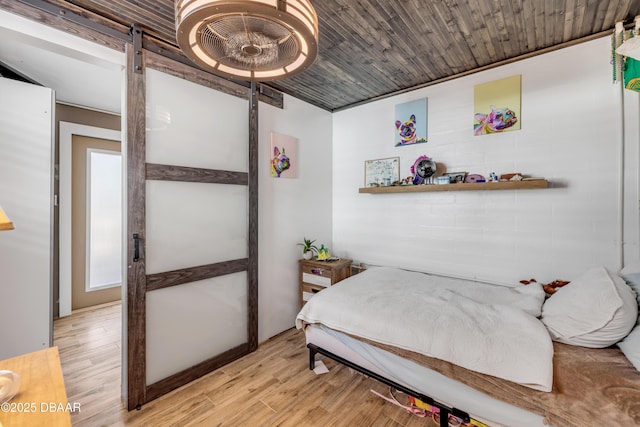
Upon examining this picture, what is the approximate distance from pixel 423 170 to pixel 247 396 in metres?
2.61

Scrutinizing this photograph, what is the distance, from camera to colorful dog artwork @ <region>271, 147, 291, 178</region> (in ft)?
9.84

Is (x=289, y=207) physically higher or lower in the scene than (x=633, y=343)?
higher

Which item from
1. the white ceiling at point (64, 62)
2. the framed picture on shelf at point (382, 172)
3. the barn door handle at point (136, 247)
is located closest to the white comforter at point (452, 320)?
the framed picture on shelf at point (382, 172)

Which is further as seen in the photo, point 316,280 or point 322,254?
point 322,254

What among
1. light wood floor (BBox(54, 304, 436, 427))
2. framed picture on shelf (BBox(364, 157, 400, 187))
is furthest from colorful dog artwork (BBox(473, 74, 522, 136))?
light wood floor (BBox(54, 304, 436, 427))

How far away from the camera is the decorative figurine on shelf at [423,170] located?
2900 mm

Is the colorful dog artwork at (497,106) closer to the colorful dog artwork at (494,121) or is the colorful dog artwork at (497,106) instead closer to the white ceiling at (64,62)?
the colorful dog artwork at (494,121)

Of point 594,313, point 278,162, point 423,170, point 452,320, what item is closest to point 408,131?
point 423,170

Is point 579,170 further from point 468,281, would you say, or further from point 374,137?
point 374,137

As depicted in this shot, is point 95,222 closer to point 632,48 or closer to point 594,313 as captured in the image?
point 594,313

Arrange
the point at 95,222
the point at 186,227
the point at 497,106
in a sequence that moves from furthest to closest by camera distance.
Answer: the point at 95,222 → the point at 497,106 → the point at 186,227

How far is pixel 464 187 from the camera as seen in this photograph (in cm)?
262

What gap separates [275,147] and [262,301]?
5.45 ft

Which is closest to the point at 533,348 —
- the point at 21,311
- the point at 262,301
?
the point at 262,301
